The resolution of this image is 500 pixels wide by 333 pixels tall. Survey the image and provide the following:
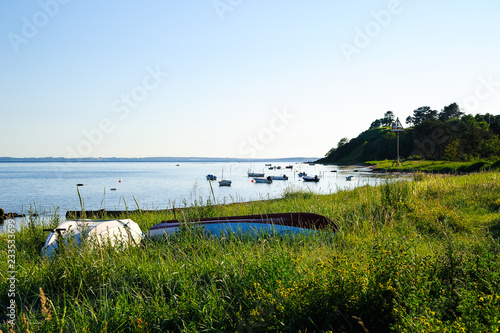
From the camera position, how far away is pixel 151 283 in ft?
12.2

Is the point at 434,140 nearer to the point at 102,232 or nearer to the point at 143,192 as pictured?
the point at 143,192

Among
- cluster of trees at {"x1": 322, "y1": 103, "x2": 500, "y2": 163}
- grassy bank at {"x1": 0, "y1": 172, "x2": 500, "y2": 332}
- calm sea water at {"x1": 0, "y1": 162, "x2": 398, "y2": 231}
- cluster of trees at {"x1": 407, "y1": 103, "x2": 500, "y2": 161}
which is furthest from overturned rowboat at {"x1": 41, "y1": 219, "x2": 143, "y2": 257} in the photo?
cluster of trees at {"x1": 407, "y1": 103, "x2": 500, "y2": 161}

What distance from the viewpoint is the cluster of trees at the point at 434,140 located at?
177 ft

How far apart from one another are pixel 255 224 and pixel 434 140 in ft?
244

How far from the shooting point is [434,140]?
7062 cm

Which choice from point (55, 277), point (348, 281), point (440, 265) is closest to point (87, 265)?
point (55, 277)

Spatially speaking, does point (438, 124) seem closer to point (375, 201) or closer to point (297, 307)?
point (375, 201)

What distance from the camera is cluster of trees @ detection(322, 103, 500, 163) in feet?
177

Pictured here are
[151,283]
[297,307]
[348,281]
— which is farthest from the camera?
[151,283]

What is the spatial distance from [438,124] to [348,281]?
78.1 metres

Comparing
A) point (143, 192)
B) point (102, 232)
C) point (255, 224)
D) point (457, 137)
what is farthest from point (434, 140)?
point (102, 232)

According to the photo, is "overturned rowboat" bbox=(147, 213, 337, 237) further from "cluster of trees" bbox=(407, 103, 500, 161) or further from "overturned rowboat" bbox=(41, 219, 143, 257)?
"cluster of trees" bbox=(407, 103, 500, 161)

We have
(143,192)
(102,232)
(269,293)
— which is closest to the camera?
(269,293)

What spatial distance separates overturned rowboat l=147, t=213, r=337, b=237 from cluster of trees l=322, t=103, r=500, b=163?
41551mm
